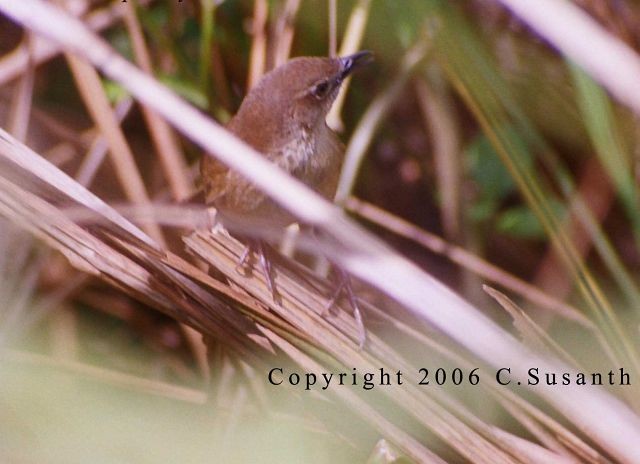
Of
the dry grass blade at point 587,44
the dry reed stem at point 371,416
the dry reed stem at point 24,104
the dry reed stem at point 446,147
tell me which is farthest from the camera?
the dry reed stem at point 446,147

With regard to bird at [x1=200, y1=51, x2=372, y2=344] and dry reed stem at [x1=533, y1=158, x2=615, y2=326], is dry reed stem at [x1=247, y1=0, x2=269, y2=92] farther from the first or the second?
dry reed stem at [x1=533, y1=158, x2=615, y2=326]

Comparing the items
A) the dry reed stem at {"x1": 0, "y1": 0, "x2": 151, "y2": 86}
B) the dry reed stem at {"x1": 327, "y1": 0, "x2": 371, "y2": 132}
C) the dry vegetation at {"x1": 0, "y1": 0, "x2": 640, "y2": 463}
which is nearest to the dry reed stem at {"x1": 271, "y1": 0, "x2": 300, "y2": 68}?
the dry vegetation at {"x1": 0, "y1": 0, "x2": 640, "y2": 463}

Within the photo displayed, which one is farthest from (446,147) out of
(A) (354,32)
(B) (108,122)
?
(B) (108,122)

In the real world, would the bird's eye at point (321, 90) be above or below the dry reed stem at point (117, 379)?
above

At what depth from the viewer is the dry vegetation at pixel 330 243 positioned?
1091 millimetres

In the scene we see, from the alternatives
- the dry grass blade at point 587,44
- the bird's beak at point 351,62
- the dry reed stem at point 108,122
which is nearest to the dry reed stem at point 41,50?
the dry reed stem at point 108,122

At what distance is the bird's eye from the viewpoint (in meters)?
2.01

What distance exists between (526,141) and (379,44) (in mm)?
498

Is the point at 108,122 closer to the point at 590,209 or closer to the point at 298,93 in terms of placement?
the point at 298,93

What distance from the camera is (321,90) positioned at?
2021mm

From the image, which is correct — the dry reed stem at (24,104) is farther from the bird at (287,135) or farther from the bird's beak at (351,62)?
the bird's beak at (351,62)

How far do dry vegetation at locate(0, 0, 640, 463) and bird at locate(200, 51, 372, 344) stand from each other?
95mm

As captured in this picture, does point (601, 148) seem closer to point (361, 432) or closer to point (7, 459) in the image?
point (361, 432)

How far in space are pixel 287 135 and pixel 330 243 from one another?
323 millimetres
